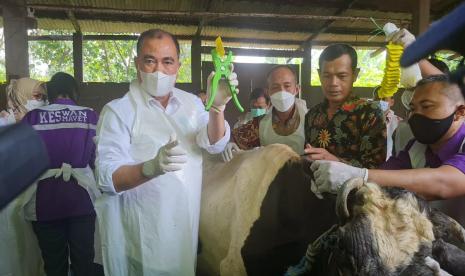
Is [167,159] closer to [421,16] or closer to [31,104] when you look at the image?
[31,104]

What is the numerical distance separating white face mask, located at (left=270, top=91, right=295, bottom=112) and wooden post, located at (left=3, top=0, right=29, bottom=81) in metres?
4.02

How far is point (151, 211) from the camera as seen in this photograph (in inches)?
88.4

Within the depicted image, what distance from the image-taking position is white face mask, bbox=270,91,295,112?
327 centimetres

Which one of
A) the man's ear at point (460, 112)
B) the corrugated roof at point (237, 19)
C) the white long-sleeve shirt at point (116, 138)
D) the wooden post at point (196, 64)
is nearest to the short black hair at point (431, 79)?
the man's ear at point (460, 112)

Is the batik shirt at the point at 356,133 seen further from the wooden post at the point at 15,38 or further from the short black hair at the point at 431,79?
the wooden post at the point at 15,38

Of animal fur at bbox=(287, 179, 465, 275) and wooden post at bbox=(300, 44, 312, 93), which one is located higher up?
wooden post at bbox=(300, 44, 312, 93)

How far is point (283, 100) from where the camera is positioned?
10.8 feet

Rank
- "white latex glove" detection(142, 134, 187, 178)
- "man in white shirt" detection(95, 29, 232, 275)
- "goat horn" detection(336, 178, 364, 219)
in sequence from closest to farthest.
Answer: "goat horn" detection(336, 178, 364, 219), "white latex glove" detection(142, 134, 187, 178), "man in white shirt" detection(95, 29, 232, 275)

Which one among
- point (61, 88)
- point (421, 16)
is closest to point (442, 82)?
point (61, 88)

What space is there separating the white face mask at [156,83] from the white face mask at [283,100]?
122 cm

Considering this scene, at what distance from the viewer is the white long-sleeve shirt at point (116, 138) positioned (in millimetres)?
2100

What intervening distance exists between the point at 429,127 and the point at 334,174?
74cm

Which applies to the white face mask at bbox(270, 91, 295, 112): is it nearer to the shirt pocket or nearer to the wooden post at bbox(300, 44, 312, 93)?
the shirt pocket

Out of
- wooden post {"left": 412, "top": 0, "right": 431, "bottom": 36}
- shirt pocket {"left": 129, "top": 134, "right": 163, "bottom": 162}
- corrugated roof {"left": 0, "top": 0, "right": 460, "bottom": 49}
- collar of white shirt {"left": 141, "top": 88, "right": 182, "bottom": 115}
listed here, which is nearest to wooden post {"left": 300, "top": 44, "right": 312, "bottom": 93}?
corrugated roof {"left": 0, "top": 0, "right": 460, "bottom": 49}
